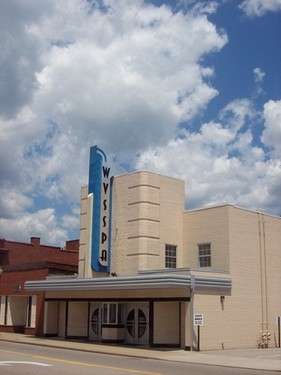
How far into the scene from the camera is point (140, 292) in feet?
96.2

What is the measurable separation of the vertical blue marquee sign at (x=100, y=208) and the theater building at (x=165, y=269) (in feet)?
0.19

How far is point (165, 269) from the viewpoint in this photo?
29031 millimetres

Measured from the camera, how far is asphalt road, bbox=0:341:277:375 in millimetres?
17000

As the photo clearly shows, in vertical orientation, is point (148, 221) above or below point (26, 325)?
above

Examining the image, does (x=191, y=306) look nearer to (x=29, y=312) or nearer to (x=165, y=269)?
(x=165, y=269)

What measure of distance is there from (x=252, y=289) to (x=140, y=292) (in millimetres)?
6548

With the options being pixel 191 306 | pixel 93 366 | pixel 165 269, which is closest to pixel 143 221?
pixel 165 269

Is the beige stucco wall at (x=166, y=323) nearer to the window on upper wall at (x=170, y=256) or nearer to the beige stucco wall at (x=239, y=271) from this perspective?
the beige stucco wall at (x=239, y=271)

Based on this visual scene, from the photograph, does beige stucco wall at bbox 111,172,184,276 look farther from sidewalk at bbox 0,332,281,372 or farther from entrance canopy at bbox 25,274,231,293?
sidewalk at bbox 0,332,281,372

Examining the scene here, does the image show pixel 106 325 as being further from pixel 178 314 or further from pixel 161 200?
pixel 161 200

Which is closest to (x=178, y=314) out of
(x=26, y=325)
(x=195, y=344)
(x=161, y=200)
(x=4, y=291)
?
(x=195, y=344)

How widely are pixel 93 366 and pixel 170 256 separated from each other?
14.3m

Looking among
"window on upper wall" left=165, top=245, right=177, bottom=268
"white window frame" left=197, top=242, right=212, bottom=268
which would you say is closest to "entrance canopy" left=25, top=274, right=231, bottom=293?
"white window frame" left=197, top=242, right=212, bottom=268

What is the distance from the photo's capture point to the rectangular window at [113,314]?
31103 mm
